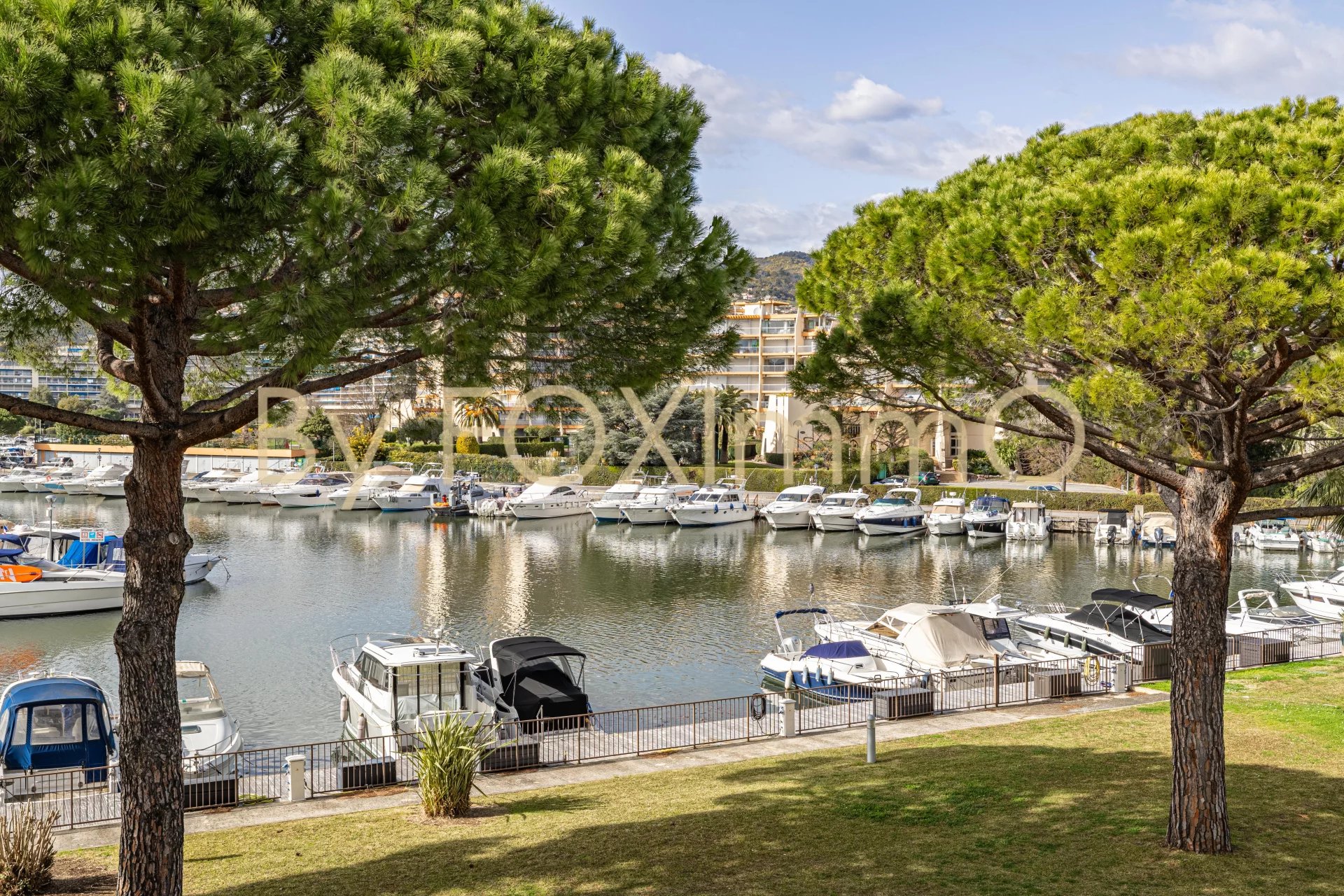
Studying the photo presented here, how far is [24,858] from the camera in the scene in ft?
33.8

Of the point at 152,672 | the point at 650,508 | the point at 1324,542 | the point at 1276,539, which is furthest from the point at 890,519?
the point at 152,672

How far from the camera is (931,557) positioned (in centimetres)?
5347

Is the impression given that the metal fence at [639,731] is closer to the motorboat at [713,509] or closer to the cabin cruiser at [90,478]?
the motorboat at [713,509]

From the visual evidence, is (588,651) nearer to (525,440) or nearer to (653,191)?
(653,191)

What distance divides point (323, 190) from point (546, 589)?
33557mm

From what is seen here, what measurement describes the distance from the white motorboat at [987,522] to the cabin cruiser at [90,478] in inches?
2569

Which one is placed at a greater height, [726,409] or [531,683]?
[726,409]

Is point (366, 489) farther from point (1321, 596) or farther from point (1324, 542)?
point (1321, 596)

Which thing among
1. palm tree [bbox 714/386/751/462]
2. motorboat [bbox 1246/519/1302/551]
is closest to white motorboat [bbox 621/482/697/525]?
palm tree [bbox 714/386/751/462]

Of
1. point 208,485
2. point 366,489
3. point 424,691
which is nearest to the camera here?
point 424,691

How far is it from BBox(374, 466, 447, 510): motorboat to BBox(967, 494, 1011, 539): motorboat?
113 feet

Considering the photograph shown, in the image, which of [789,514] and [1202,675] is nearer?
[1202,675]

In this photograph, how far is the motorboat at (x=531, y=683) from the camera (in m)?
21.1

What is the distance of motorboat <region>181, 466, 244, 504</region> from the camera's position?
77375 millimetres
